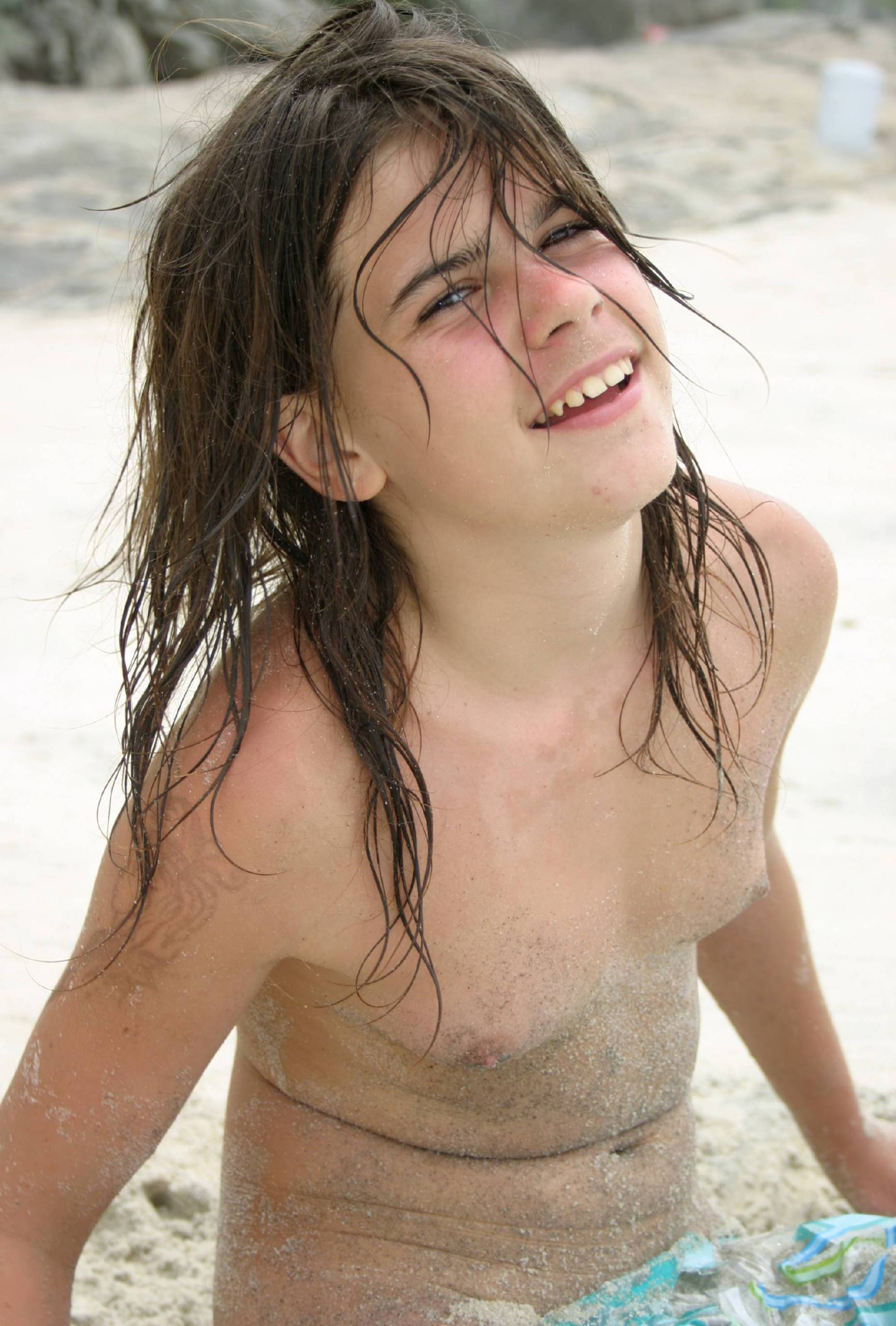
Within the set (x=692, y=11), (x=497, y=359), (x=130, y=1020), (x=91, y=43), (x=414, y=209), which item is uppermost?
(x=414, y=209)

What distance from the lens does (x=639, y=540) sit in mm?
1693

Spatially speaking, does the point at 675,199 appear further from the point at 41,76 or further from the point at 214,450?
the point at 214,450

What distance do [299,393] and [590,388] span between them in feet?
1.04

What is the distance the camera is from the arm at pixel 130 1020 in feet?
4.82

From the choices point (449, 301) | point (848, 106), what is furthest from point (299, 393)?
point (848, 106)

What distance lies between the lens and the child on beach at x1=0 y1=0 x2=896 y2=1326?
1.44 m

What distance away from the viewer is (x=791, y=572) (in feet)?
6.05

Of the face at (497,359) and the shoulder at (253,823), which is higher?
the face at (497,359)

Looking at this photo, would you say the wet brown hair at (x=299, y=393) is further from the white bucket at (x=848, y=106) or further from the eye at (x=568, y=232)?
the white bucket at (x=848, y=106)

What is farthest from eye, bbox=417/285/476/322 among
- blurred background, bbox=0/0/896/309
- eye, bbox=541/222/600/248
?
blurred background, bbox=0/0/896/309

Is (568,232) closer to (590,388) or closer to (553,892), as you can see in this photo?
(590,388)

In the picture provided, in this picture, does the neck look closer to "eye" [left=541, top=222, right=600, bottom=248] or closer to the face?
the face

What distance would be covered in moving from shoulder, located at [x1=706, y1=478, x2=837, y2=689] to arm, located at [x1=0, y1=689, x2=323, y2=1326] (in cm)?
73

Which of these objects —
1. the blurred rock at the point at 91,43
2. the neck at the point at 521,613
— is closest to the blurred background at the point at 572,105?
the blurred rock at the point at 91,43
